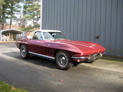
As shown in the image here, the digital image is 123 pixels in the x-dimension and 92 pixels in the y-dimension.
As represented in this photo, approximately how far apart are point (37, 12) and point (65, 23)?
28.8 metres

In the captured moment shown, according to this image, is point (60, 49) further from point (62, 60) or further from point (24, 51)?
point (24, 51)

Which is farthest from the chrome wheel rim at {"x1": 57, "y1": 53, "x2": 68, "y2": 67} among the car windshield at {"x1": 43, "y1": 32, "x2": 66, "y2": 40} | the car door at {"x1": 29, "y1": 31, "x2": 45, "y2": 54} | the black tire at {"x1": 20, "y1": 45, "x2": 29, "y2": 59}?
the black tire at {"x1": 20, "y1": 45, "x2": 29, "y2": 59}

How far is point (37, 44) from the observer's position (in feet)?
19.5

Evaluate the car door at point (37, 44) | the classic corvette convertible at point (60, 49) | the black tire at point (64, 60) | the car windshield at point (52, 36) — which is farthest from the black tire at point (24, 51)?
the black tire at point (64, 60)

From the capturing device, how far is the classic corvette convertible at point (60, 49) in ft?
14.9

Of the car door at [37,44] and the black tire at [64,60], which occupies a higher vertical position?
the car door at [37,44]

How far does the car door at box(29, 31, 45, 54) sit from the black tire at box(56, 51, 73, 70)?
975mm

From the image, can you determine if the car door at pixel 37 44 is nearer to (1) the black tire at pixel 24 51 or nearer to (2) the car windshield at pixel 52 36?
(2) the car windshield at pixel 52 36

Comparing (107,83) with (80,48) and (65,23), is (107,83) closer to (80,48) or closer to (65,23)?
(80,48)

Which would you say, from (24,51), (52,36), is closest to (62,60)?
(52,36)

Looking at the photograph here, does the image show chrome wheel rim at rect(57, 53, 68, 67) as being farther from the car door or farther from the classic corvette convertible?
the car door

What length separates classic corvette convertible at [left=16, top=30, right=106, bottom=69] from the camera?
178 inches

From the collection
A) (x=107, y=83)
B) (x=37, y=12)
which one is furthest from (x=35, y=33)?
(x=37, y=12)

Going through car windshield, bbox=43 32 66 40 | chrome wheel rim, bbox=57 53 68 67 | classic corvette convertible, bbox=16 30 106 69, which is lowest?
chrome wheel rim, bbox=57 53 68 67
